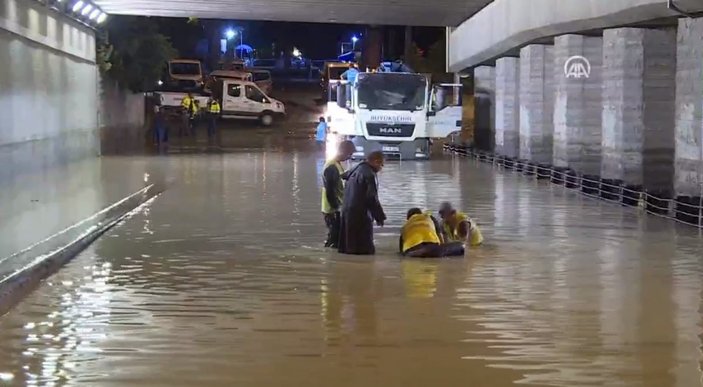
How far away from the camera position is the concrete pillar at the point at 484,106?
41.1m

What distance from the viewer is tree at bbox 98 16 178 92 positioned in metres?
42.8

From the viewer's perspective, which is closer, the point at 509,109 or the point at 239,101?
the point at 509,109

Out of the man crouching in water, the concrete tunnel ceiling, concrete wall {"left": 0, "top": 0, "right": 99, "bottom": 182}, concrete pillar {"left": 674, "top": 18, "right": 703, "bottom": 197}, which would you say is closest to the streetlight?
concrete wall {"left": 0, "top": 0, "right": 99, "bottom": 182}

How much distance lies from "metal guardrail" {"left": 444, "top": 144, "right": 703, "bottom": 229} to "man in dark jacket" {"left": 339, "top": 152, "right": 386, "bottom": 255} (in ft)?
19.5

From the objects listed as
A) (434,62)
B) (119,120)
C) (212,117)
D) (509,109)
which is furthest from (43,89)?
(434,62)

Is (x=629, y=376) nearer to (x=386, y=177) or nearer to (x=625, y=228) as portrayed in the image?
(x=625, y=228)

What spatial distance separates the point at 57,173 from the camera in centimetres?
2748

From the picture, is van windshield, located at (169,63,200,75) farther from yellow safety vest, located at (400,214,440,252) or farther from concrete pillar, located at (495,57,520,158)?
yellow safety vest, located at (400,214,440,252)

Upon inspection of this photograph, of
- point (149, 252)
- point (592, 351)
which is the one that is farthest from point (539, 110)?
point (592, 351)

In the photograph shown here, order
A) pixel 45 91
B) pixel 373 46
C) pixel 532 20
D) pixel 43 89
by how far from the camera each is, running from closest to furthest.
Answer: pixel 532 20
pixel 43 89
pixel 45 91
pixel 373 46

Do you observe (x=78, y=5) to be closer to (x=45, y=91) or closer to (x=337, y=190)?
(x=45, y=91)

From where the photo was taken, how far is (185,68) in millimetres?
65125

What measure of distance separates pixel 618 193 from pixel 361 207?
30.8ft

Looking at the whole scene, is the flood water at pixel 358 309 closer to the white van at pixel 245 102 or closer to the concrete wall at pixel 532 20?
the concrete wall at pixel 532 20
